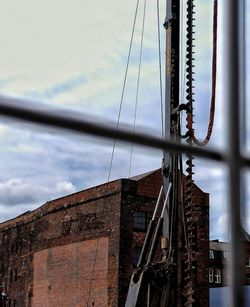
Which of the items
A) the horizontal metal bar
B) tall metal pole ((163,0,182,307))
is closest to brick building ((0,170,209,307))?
tall metal pole ((163,0,182,307))

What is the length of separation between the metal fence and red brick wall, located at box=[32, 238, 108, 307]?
28.6 metres

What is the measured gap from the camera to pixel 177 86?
9.93 meters

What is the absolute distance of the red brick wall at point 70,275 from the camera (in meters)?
29.9

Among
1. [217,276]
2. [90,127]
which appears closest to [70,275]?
[217,276]

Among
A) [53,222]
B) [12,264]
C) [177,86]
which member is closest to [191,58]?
[177,86]

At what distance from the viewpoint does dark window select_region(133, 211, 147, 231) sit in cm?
3000

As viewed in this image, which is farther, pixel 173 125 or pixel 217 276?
pixel 217 276

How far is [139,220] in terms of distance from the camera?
1192 inches

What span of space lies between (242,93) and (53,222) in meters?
33.5

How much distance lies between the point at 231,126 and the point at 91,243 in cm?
3022

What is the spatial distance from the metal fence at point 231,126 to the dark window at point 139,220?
1140 inches

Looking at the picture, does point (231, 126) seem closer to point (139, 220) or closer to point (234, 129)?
point (234, 129)

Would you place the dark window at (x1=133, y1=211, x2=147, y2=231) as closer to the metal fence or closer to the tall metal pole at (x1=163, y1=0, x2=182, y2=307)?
the tall metal pole at (x1=163, y1=0, x2=182, y2=307)

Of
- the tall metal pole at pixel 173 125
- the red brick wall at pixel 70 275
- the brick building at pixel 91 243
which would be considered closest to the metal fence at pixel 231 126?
the tall metal pole at pixel 173 125
